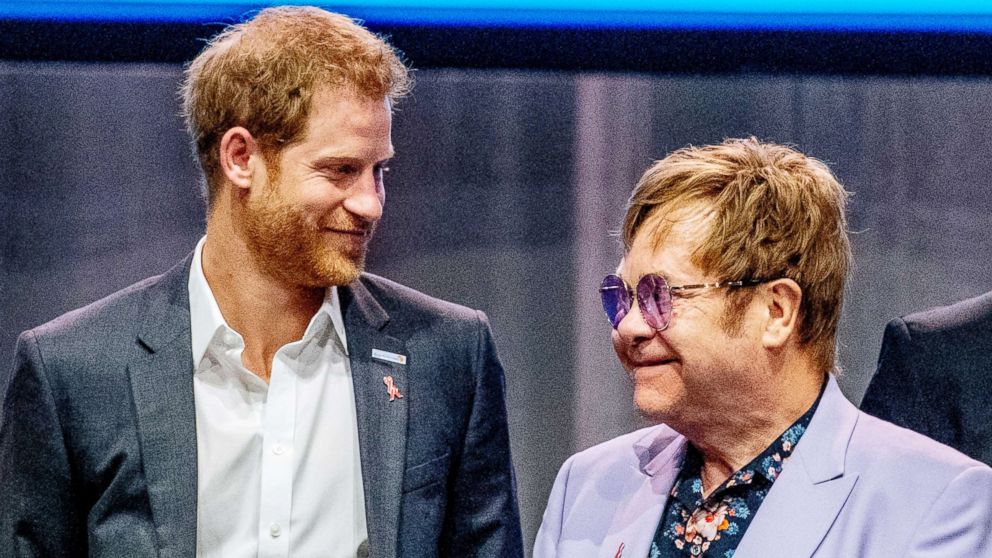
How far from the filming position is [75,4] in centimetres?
292

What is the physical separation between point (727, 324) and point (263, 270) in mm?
869

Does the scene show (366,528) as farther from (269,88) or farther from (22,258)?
(22,258)

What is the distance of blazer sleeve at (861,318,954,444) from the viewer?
2.61 metres

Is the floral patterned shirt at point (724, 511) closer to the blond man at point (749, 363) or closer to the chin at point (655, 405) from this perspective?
the blond man at point (749, 363)

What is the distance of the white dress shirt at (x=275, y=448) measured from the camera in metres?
2.16

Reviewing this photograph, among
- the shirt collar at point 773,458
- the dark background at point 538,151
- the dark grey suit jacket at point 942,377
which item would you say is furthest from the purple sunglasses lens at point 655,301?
the dark background at point 538,151

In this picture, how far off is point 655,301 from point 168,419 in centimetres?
89

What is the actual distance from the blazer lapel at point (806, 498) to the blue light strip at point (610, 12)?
136cm

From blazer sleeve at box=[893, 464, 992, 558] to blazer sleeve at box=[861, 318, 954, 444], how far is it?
880mm

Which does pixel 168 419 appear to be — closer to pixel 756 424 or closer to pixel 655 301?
pixel 655 301

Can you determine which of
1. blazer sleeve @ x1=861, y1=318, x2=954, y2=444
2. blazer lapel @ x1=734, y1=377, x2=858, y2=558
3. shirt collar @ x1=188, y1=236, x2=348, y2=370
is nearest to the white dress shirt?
shirt collar @ x1=188, y1=236, x2=348, y2=370

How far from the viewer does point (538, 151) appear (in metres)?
3.08

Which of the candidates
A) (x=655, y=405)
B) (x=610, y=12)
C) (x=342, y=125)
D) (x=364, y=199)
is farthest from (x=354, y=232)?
(x=610, y=12)

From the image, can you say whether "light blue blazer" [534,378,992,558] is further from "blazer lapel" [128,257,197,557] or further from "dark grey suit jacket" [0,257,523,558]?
"blazer lapel" [128,257,197,557]
